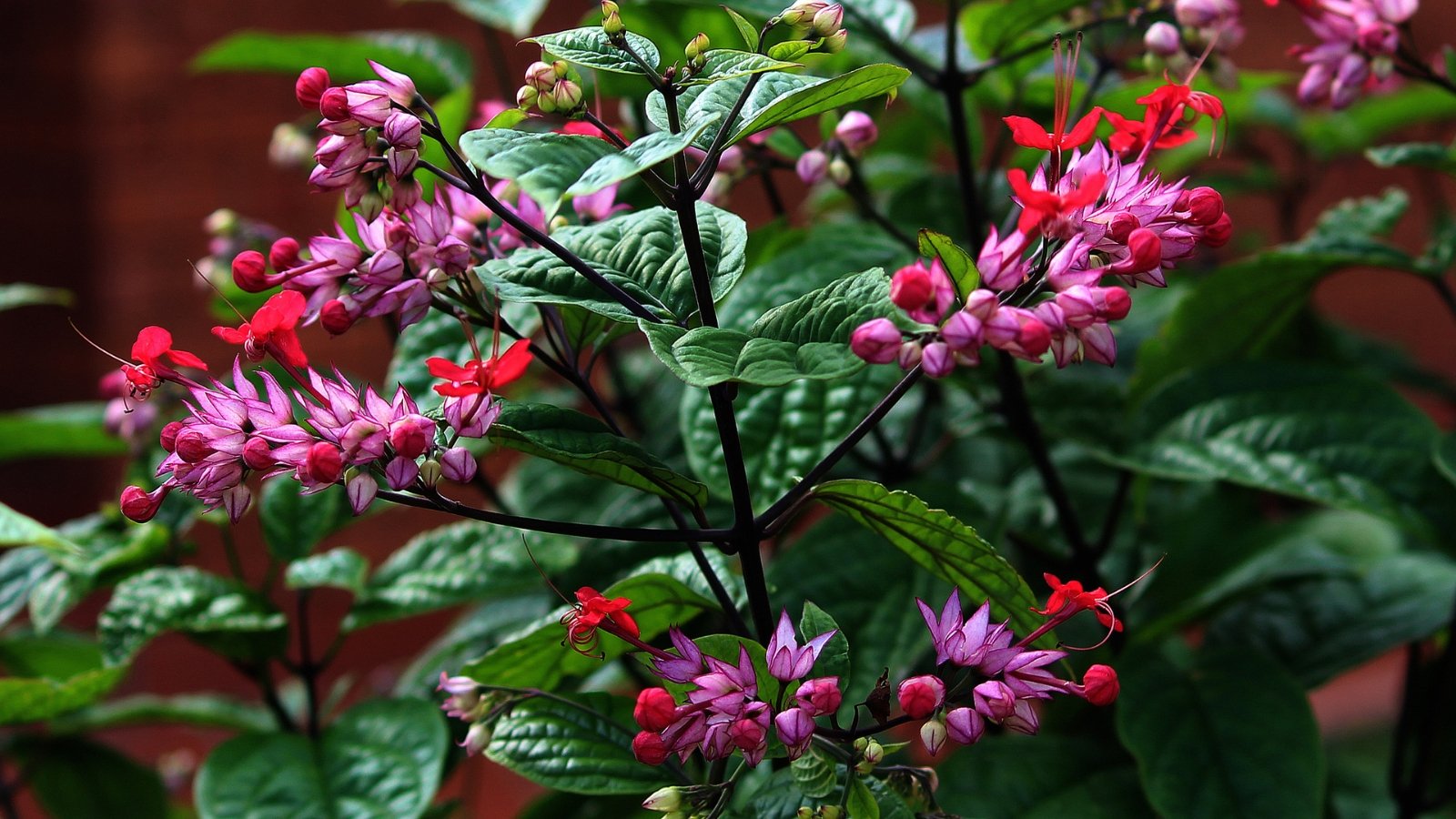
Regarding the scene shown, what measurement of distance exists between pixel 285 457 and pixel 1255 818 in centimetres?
40

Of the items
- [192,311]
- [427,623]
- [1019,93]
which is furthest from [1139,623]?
[192,311]

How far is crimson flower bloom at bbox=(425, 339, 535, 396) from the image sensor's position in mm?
Answer: 282

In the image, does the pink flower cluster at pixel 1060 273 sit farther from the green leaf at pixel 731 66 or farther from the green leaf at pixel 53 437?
the green leaf at pixel 53 437

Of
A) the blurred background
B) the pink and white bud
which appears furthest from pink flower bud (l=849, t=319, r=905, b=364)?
the blurred background

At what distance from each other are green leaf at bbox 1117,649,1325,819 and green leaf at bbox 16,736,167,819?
56 centimetres

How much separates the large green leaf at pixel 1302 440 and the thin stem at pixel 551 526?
266 millimetres

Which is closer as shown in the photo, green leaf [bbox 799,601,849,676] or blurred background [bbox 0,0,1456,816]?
green leaf [bbox 799,601,849,676]

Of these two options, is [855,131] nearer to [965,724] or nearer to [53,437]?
[965,724]

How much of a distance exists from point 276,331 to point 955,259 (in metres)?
0.18

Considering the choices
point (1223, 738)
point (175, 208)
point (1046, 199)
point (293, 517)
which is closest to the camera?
point (1046, 199)

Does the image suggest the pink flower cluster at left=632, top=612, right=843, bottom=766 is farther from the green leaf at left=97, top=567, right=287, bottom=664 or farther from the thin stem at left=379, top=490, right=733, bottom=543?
the green leaf at left=97, top=567, right=287, bottom=664

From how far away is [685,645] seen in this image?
31 centimetres

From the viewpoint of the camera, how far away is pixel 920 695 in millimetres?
295

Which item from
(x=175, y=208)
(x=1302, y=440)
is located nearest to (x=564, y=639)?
(x=1302, y=440)
